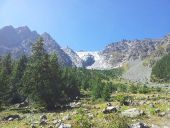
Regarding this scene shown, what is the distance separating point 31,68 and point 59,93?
631cm

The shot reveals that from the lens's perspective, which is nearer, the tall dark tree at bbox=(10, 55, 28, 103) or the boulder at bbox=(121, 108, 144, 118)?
the boulder at bbox=(121, 108, 144, 118)

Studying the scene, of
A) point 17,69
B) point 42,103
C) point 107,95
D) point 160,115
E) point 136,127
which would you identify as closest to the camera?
point 136,127

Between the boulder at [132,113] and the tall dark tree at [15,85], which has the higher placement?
the tall dark tree at [15,85]

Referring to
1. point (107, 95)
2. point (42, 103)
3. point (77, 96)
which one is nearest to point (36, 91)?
point (42, 103)

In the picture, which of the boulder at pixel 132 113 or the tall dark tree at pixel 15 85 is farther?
the tall dark tree at pixel 15 85

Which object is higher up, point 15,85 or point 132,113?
point 15,85

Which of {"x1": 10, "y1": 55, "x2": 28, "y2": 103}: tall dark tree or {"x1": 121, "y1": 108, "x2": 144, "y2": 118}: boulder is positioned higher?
{"x1": 10, "y1": 55, "x2": 28, "y2": 103}: tall dark tree

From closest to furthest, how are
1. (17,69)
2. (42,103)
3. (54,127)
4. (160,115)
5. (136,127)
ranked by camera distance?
1. (136,127)
2. (54,127)
3. (160,115)
4. (42,103)
5. (17,69)

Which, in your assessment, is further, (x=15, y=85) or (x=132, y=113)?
(x=15, y=85)

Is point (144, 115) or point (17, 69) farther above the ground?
point (17, 69)

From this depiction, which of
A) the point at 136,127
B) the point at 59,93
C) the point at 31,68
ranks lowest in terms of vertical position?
the point at 136,127

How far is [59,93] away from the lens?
56188 millimetres

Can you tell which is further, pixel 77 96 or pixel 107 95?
pixel 77 96

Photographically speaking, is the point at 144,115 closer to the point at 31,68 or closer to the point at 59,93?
the point at 59,93
